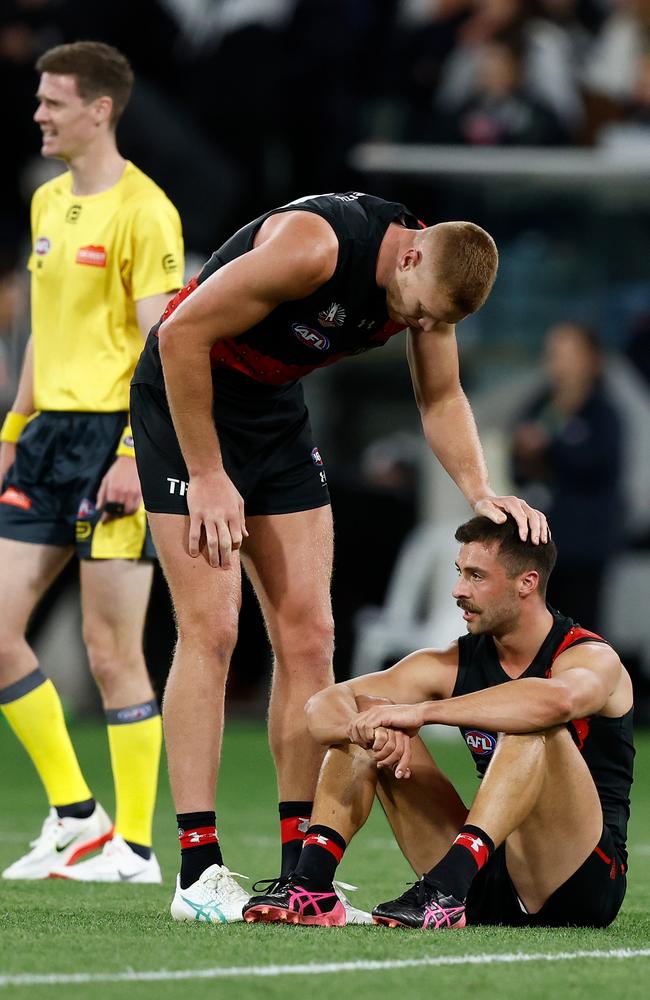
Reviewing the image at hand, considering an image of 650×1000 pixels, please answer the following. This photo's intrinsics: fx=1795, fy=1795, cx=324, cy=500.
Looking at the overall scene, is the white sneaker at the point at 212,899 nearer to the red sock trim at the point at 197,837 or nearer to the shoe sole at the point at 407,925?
the red sock trim at the point at 197,837

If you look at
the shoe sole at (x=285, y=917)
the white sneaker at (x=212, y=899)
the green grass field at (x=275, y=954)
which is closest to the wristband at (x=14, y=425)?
the green grass field at (x=275, y=954)

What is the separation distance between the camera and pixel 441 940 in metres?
4.16

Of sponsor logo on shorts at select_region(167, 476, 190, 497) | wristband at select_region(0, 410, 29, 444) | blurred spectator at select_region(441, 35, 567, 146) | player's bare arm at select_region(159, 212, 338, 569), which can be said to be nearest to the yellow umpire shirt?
wristband at select_region(0, 410, 29, 444)

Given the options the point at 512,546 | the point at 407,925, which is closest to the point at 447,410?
the point at 512,546

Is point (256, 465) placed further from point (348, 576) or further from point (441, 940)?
point (348, 576)

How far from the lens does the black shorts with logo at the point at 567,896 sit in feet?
14.6

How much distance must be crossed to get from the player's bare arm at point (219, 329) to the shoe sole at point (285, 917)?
2.85ft

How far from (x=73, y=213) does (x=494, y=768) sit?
2.60m

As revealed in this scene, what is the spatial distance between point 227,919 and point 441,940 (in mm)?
596

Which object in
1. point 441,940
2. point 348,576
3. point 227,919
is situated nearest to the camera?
point 441,940

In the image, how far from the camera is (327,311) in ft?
15.1

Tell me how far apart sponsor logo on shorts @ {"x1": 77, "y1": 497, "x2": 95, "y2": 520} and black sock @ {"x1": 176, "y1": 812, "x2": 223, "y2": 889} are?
148 centimetres

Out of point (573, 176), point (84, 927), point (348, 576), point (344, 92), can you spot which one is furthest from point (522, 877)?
point (344, 92)

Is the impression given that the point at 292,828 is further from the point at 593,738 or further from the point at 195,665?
the point at 593,738
